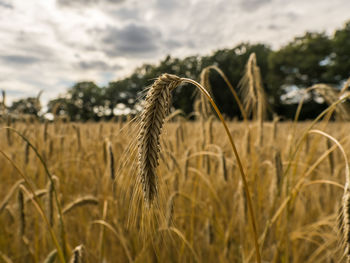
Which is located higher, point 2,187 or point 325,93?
point 325,93

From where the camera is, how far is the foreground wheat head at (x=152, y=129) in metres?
0.55

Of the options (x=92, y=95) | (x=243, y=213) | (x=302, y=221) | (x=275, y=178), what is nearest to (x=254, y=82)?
(x=275, y=178)

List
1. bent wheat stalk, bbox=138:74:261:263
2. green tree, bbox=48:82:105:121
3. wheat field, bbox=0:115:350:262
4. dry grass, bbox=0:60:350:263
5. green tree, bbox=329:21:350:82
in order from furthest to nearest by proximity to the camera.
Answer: green tree, bbox=48:82:105:121, green tree, bbox=329:21:350:82, wheat field, bbox=0:115:350:262, dry grass, bbox=0:60:350:263, bent wheat stalk, bbox=138:74:261:263

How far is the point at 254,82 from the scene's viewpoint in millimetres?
1693

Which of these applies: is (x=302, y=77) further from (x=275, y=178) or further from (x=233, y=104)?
(x=275, y=178)

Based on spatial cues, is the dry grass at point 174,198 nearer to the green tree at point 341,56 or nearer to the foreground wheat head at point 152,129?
the foreground wheat head at point 152,129

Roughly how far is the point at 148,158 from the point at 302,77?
3619 cm

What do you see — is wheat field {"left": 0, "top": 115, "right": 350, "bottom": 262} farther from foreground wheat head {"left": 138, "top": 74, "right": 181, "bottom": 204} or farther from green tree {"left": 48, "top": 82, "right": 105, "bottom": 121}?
green tree {"left": 48, "top": 82, "right": 105, "bottom": 121}

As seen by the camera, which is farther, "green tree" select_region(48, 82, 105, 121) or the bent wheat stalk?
"green tree" select_region(48, 82, 105, 121)

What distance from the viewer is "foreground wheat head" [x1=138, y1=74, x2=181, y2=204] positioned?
1.79 feet

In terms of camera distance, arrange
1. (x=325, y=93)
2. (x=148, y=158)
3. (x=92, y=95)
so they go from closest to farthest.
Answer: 1. (x=148, y=158)
2. (x=325, y=93)
3. (x=92, y=95)

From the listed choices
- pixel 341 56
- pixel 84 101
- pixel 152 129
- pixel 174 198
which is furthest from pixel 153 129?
pixel 84 101

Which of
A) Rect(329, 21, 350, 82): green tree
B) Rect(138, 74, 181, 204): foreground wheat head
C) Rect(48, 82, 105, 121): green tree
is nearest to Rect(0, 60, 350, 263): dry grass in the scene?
Rect(138, 74, 181, 204): foreground wheat head

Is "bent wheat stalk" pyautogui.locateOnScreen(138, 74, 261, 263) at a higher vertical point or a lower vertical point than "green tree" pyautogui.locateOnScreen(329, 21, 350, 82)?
lower
